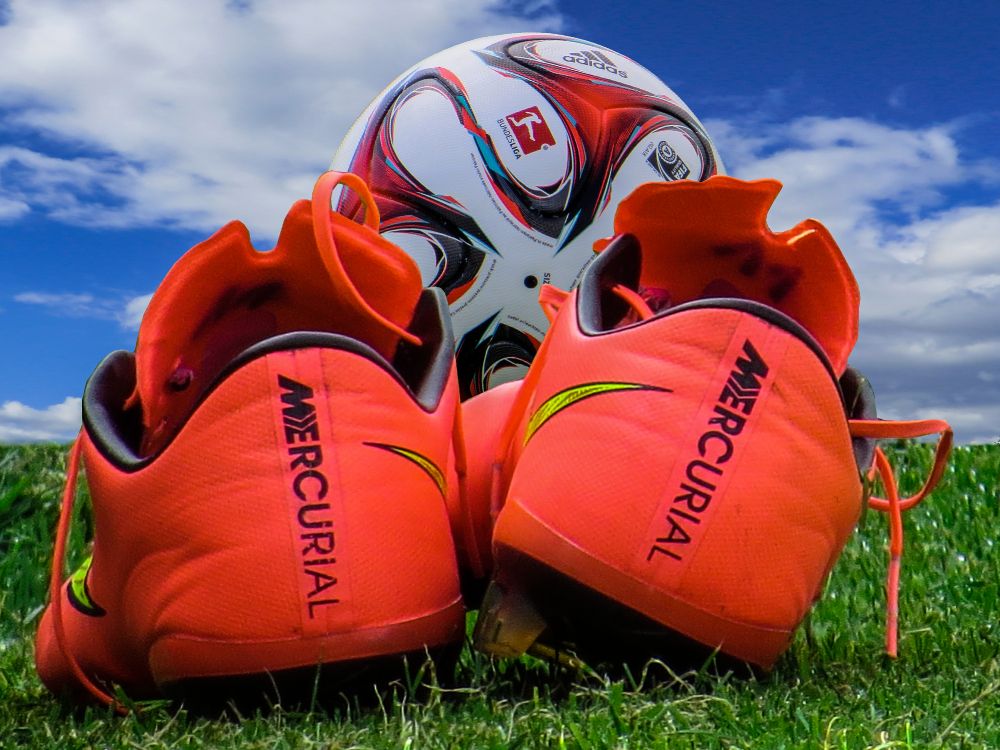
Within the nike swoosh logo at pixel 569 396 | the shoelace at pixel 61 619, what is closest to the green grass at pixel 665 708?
the shoelace at pixel 61 619

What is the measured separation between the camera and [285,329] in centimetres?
198

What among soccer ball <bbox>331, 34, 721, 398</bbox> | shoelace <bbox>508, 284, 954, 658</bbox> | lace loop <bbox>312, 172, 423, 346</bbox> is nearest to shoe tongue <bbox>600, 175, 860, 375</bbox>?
shoelace <bbox>508, 284, 954, 658</bbox>

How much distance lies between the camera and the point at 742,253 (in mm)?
2018

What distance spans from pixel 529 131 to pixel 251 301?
49.0 inches

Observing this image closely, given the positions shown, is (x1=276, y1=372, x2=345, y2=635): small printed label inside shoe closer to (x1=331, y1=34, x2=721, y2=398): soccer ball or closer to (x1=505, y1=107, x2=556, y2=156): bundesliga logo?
(x1=331, y1=34, x2=721, y2=398): soccer ball

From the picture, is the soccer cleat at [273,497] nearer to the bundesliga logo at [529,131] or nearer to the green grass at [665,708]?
the green grass at [665,708]

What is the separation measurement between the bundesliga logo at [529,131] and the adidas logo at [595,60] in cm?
27

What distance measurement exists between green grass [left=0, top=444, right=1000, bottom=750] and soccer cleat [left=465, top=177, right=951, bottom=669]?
0.10 meters

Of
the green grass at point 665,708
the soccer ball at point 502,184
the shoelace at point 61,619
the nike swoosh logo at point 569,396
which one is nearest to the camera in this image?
the green grass at point 665,708

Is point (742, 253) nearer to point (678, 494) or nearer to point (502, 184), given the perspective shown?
point (678, 494)

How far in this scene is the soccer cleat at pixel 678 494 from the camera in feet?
5.40

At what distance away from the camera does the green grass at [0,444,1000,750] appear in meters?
1.41

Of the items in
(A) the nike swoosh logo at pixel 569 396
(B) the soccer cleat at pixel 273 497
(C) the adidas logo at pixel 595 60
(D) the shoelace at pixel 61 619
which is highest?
(C) the adidas logo at pixel 595 60

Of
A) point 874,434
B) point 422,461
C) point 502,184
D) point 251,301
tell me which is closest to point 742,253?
point 874,434
